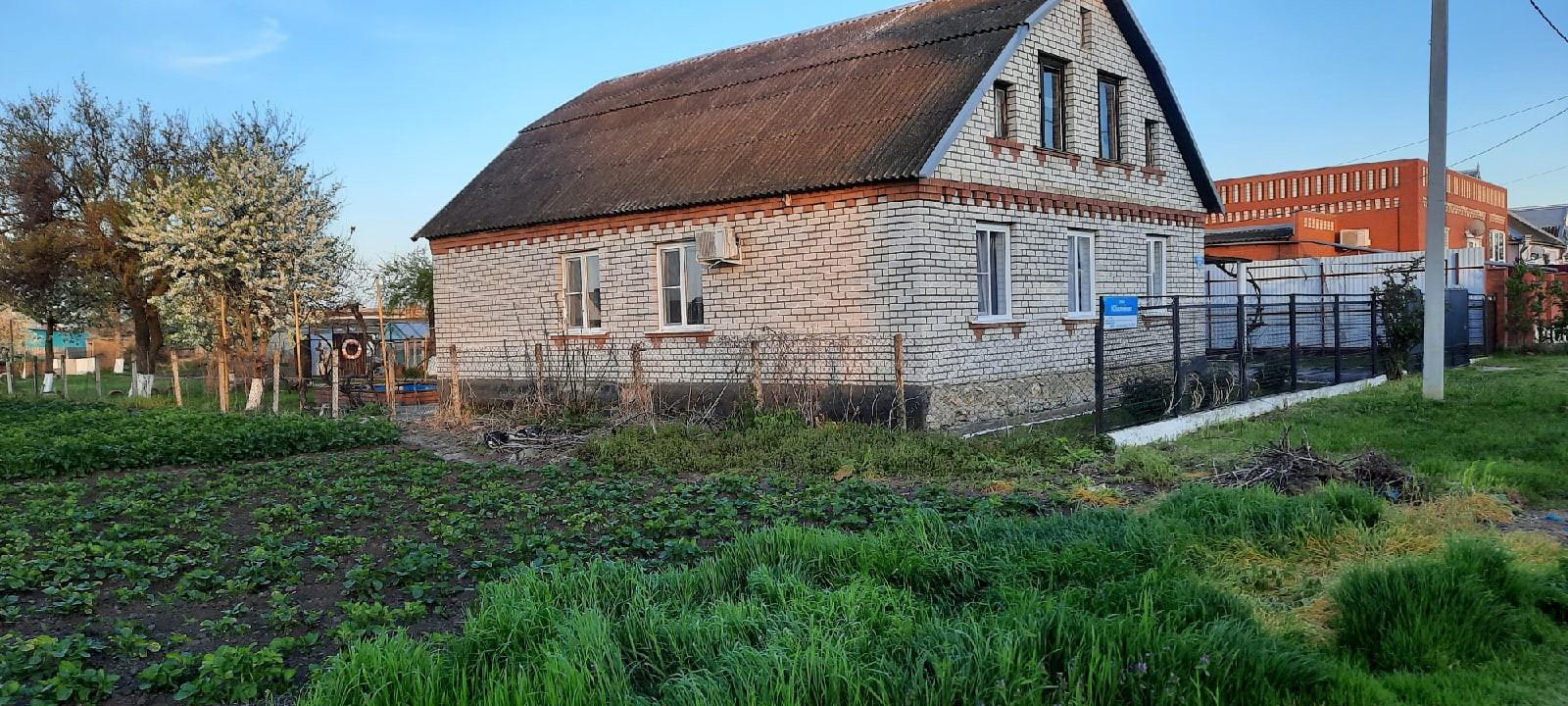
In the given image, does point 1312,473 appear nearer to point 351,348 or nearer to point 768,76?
point 768,76

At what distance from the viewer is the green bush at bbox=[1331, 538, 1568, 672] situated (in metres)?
4.22

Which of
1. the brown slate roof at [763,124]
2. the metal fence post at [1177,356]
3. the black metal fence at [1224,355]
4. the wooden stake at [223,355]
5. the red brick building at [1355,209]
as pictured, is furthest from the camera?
the red brick building at [1355,209]

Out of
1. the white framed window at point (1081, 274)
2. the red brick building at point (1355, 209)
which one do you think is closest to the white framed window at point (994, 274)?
the white framed window at point (1081, 274)

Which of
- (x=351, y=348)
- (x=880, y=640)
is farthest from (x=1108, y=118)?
(x=351, y=348)

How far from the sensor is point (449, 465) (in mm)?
10727

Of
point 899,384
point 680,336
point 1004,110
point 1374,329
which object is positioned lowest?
point 899,384

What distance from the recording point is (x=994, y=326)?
14.1 metres

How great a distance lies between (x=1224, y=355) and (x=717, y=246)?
8100 mm

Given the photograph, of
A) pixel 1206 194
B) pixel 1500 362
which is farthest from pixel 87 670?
pixel 1500 362

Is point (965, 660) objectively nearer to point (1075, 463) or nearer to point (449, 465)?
point (1075, 463)

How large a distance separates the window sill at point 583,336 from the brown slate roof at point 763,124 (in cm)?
190

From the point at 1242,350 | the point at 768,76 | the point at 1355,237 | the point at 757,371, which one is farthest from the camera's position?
the point at 1355,237

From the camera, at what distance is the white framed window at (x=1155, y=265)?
17719mm

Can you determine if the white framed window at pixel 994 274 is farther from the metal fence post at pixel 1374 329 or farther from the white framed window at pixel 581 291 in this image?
the metal fence post at pixel 1374 329
